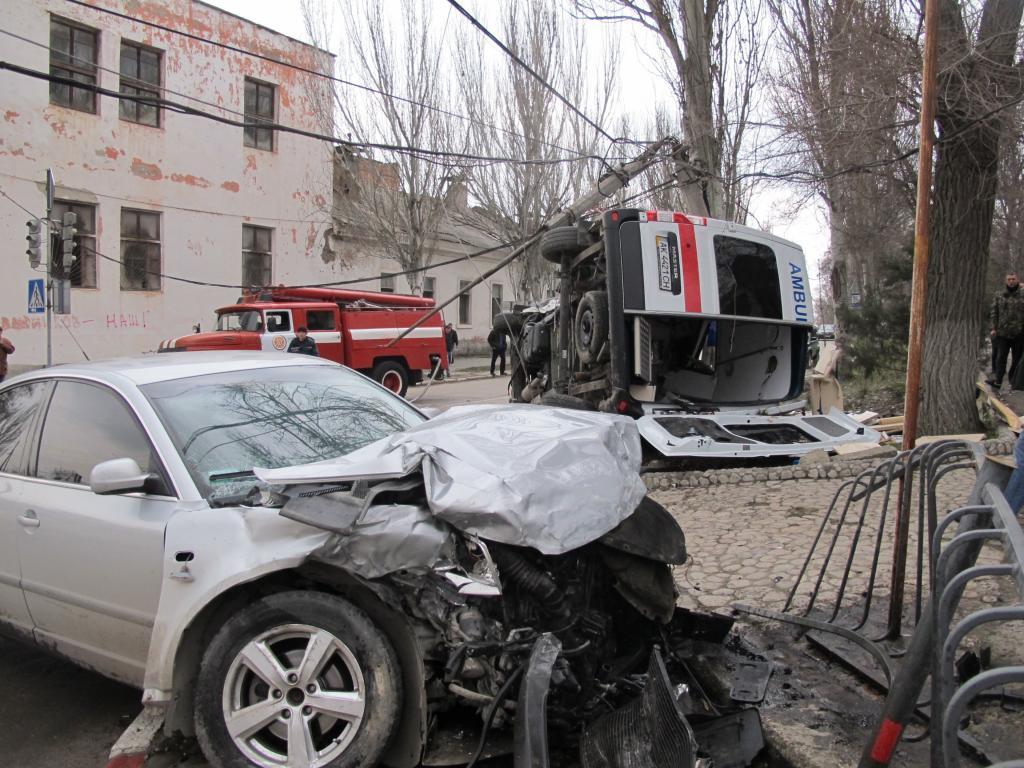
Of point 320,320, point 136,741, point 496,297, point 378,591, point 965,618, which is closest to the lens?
point 965,618

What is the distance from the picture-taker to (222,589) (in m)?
2.72

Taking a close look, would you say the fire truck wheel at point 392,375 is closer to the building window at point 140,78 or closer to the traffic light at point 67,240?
the traffic light at point 67,240

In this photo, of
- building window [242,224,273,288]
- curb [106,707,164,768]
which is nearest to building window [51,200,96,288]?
building window [242,224,273,288]

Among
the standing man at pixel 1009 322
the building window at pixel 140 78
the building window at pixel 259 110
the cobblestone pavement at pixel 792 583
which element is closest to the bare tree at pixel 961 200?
the cobblestone pavement at pixel 792 583

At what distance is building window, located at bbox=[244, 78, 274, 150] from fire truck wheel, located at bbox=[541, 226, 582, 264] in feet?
55.1

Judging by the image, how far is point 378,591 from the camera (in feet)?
8.52

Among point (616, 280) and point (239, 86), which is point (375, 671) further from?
point (239, 86)

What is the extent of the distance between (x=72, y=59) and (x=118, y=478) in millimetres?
20273

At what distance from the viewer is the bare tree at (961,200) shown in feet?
23.9

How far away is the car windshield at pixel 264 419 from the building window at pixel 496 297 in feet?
95.8

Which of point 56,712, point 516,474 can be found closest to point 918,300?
point 516,474

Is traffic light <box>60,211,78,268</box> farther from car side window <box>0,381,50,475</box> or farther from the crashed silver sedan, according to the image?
the crashed silver sedan

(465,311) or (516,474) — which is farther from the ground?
(465,311)

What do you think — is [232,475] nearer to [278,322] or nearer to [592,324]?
[592,324]
